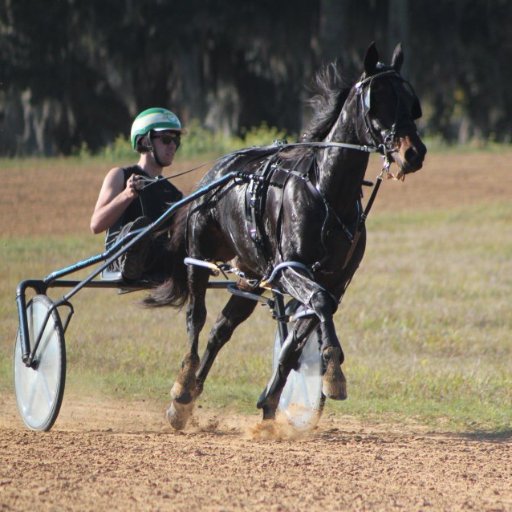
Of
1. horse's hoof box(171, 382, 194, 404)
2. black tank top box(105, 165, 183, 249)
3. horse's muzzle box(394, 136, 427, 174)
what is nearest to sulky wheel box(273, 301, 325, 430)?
horse's hoof box(171, 382, 194, 404)

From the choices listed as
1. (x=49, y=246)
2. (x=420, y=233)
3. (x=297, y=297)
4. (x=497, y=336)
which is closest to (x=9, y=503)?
(x=297, y=297)

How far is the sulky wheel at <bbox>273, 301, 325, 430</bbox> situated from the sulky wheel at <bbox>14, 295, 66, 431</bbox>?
1.31 metres

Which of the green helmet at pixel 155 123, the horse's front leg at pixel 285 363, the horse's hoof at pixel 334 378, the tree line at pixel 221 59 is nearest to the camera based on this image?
the horse's hoof at pixel 334 378

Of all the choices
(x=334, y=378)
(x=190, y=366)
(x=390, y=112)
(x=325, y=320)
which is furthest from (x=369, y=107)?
(x=190, y=366)

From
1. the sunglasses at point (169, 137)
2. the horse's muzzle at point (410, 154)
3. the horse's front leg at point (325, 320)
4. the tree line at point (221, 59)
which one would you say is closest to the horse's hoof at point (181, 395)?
the horse's front leg at point (325, 320)

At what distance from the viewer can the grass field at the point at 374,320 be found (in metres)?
8.48

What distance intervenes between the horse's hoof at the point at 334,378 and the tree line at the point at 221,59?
69.1 ft

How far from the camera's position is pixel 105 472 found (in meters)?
5.45

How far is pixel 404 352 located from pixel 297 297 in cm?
420

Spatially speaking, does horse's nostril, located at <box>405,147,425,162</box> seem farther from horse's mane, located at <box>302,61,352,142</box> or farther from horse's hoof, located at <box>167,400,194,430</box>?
horse's hoof, located at <box>167,400,194,430</box>

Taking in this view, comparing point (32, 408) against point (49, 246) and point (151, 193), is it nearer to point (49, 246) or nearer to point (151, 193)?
point (151, 193)

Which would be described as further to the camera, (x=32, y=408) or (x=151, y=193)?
(x=151, y=193)

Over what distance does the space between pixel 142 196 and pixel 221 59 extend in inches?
959

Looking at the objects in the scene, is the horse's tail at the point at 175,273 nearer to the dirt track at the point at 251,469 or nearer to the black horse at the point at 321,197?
the black horse at the point at 321,197
